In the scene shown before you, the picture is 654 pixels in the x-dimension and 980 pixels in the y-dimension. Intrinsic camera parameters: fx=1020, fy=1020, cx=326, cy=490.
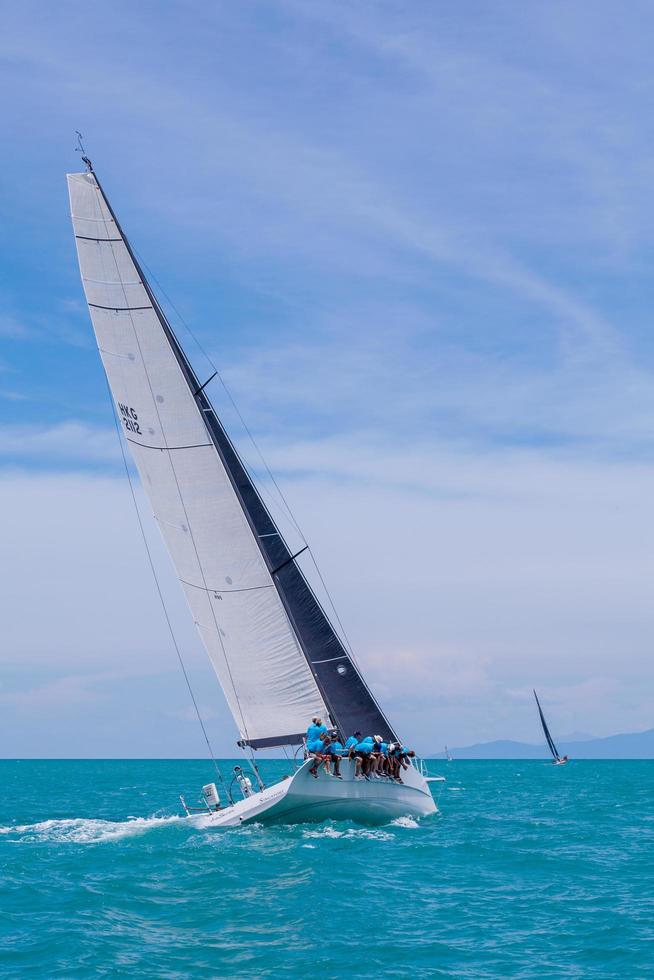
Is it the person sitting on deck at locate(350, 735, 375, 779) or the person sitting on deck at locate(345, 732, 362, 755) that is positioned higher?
the person sitting on deck at locate(345, 732, 362, 755)

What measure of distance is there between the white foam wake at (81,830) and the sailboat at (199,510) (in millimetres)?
3899

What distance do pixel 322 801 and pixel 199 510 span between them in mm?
6860

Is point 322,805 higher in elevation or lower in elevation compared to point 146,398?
A: lower

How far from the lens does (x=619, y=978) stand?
12508mm

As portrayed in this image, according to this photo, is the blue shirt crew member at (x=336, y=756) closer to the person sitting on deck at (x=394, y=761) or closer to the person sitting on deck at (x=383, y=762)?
the person sitting on deck at (x=383, y=762)

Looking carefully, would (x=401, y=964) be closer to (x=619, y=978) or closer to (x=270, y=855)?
(x=619, y=978)

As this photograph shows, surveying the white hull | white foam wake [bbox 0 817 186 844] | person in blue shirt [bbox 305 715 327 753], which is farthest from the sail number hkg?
white foam wake [bbox 0 817 186 844]

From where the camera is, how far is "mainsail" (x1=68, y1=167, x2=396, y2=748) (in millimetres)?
22875

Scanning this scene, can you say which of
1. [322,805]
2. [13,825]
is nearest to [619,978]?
[322,805]

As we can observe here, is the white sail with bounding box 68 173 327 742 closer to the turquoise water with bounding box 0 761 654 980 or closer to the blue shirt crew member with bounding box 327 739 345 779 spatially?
the blue shirt crew member with bounding box 327 739 345 779

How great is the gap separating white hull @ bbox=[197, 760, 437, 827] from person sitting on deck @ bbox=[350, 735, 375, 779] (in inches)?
4.6

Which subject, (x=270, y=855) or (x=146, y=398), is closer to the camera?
(x=270, y=855)

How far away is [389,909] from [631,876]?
6460mm

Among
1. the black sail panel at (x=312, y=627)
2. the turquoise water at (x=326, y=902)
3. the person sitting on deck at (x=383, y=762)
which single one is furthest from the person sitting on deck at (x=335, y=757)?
the black sail panel at (x=312, y=627)
